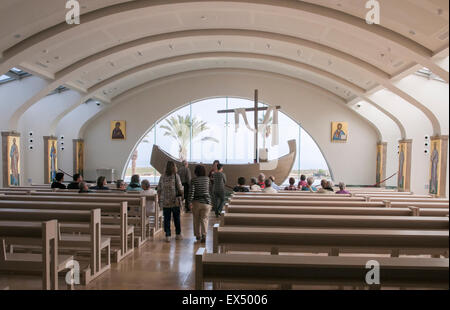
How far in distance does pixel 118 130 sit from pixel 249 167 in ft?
22.6

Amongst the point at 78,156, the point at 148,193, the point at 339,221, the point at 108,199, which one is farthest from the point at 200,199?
the point at 78,156

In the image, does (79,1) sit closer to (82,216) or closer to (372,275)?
(82,216)

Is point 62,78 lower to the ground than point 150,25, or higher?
lower

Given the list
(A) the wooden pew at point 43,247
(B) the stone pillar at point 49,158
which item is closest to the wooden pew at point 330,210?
(A) the wooden pew at point 43,247

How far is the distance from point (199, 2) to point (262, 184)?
14.0 feet

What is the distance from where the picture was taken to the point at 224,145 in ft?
55.1

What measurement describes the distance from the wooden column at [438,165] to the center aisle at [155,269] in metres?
7.38

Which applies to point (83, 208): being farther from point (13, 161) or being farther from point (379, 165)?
point (379, 165)

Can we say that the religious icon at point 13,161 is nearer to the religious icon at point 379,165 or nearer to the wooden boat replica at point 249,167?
the wooden boat replica at point 249,167

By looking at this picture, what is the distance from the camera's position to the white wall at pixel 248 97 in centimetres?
1548

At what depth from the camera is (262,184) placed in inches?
305

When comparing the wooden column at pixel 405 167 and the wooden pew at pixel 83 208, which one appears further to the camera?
the wooden column at pixel 405 167

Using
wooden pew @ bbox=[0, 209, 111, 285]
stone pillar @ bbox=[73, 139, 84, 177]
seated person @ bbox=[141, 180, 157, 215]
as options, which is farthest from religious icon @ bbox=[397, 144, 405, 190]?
stone pillar @ bbox=[73, 139, 84, 177]

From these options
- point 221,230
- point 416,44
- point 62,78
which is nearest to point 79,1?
point 62,78
